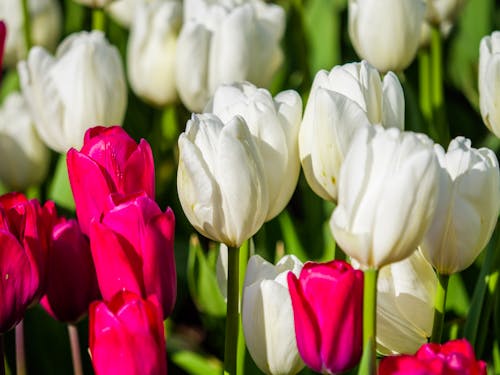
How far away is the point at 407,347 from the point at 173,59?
28.1 inches

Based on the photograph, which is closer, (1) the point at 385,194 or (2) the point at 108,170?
(1) the point at 385,194

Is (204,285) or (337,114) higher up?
(337,114)

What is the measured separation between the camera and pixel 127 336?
2.39 feet

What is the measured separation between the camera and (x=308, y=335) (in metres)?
0.75

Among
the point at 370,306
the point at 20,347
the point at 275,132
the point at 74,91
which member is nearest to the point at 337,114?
the point at 275,132

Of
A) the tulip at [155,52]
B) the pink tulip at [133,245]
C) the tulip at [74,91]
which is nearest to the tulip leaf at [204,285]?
the tulip at [74,91]

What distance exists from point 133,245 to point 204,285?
52cm

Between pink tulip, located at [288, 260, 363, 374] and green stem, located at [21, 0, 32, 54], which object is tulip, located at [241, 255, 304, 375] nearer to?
pink tulip, located at [288, 260, 363, 374]

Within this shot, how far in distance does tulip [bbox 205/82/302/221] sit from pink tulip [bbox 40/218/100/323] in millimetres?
166

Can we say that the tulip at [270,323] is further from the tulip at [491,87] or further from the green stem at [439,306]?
the tulip at [491,87]

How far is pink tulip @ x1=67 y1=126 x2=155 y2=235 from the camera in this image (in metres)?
0.83

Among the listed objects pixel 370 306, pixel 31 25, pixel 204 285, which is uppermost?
pixel 370 306

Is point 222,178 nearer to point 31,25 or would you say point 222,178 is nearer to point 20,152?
point 20,152

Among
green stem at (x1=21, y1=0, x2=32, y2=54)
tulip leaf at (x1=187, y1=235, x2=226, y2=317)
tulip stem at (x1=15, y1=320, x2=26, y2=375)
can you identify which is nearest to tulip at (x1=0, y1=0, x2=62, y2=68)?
green stem at (x1=21, y1=0, x2=32, y2=54)
